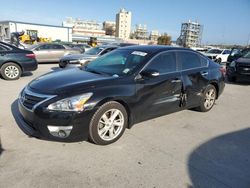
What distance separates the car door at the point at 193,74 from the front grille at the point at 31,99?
2.76 m

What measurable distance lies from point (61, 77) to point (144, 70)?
4.67 feet

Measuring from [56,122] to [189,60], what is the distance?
126 inches

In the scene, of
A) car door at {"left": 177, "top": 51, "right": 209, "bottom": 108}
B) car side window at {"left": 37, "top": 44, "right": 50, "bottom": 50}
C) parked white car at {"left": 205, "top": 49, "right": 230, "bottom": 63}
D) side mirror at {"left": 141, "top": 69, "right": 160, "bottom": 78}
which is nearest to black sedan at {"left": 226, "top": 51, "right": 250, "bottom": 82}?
car door at {"left": 177, "top": 51, "right": 209, "bottom": 108}

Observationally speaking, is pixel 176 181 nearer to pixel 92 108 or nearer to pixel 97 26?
pixel 92 108

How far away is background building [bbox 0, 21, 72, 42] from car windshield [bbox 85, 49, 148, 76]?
45.2 metres

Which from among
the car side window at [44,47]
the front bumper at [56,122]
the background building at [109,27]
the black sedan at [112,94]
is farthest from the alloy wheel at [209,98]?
the background building at [109,27]

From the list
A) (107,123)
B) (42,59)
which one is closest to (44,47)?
(42,59)

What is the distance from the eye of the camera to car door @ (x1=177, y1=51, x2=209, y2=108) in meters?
4.84

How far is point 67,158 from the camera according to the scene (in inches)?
127

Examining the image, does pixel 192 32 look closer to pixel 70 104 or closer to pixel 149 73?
pixel 149 73

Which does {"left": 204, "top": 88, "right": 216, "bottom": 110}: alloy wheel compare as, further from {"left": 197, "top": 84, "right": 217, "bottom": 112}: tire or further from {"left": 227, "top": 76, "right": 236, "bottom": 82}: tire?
{"left": 227, "top": 76, "right": 236, "bottom": 82}: tire

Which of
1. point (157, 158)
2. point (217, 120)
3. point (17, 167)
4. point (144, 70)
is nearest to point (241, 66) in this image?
point (217, 120)

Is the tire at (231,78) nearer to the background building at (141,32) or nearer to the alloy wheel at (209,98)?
the alloy wheel at (209,98)

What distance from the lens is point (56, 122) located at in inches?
128
